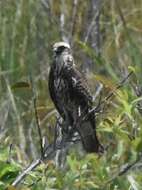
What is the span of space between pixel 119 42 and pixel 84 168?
117 inches

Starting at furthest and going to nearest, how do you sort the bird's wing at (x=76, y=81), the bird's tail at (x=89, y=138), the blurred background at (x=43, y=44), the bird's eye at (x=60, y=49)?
the blurred background at (x=43, y=44)
the bird's eye at (x=60, y=49)
the bird's wing at (x=76, y=81)
the bird's tail at (x=89, y=138)

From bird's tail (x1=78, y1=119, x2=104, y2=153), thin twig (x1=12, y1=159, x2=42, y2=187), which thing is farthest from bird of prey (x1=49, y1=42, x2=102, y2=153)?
thin twig (x1=12, y1=159, x2=42, y2=187)

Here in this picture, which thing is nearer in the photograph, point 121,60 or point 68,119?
point 68,119

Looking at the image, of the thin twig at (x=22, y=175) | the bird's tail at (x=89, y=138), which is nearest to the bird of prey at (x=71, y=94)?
the bird's tail at (x=89, y=138)

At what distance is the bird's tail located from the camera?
141 inches

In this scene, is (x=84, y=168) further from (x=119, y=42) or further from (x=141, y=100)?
(x=119, y=42)

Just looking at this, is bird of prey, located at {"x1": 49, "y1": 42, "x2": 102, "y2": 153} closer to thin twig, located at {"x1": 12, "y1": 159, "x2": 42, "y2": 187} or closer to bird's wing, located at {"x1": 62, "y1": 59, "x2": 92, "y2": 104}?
bird's wing, located at {"x1": 62, "y1": 59, "x2": 92, "y2": 104}

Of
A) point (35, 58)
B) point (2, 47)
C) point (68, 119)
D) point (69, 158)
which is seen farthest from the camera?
point (35, 58)

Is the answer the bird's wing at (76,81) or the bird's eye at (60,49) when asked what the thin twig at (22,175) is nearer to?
the bird's wing at (76,81)

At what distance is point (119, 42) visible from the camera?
545 centimetres

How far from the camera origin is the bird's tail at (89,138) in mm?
3594

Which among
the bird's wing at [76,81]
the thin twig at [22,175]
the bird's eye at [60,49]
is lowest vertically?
the thin twig at [22,175]

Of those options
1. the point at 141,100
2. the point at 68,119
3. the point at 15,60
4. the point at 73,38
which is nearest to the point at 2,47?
the point at 15,60

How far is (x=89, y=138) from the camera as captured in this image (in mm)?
3678
